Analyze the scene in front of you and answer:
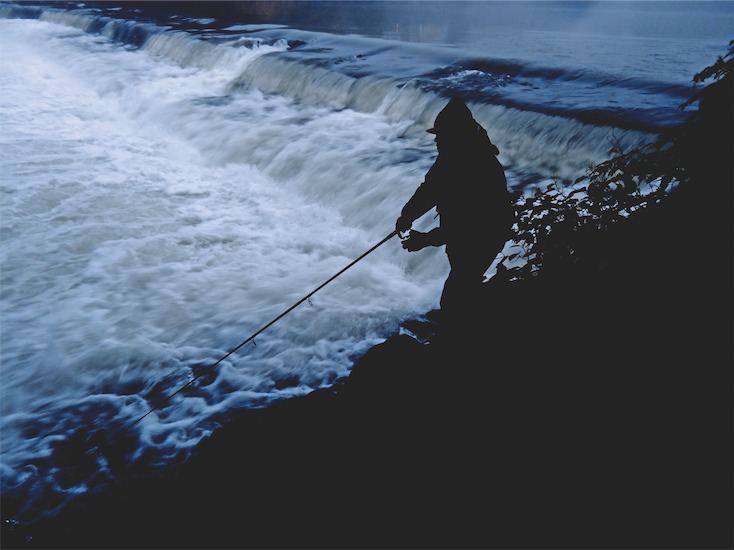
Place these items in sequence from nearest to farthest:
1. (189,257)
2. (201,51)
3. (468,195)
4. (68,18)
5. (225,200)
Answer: (468,195), (189,257), (225,200), (201,51), (68,18)

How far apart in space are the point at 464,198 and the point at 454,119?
564mm

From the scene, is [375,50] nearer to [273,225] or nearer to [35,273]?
[273,225]

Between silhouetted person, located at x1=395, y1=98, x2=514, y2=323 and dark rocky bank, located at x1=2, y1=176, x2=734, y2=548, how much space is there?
0.71 meters

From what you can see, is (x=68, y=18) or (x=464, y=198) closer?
(x=464, y=198)

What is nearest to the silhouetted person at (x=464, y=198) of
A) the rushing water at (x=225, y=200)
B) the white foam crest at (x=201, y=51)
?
the rushing water at (x=225, y=200)

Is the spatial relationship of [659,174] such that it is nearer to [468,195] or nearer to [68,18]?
[468,195]

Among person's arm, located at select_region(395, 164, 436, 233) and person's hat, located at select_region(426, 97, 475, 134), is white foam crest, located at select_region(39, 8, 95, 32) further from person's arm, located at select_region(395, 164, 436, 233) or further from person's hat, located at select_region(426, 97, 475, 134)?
person's hat, located at select_region(426, 97, 475, 134)

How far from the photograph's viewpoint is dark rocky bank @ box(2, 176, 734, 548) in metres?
2.69

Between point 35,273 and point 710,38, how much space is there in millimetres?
32237

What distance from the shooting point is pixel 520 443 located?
322 centimetres

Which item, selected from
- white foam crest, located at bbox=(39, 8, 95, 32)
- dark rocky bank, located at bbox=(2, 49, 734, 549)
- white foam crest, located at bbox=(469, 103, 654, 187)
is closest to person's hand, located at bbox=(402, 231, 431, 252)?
dark rocky bank, located at bbox=(2, 49, 734, 549)

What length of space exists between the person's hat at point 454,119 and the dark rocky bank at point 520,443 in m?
1.39

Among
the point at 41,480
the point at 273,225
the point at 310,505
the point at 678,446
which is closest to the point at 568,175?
the point at 273,225

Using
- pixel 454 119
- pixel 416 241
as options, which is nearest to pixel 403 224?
pixel 416 241
